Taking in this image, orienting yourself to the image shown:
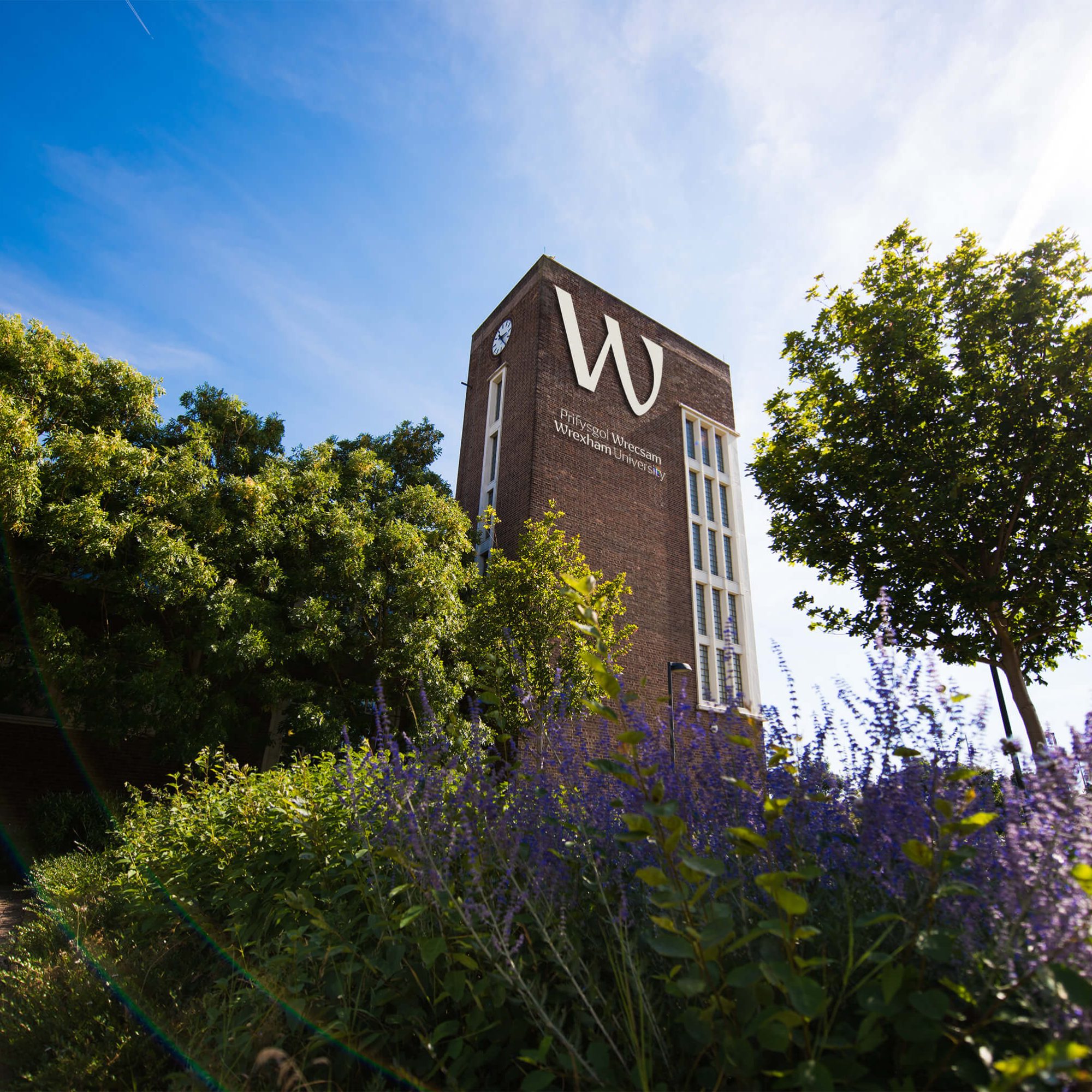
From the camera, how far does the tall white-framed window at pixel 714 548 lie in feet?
72.2

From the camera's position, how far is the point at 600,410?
22531 mm

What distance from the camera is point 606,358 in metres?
23.6

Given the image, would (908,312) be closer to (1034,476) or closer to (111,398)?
(1034,476)

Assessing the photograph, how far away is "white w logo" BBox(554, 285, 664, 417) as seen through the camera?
74.0 ft

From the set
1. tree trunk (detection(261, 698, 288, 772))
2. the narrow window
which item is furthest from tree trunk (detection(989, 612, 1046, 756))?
tree trunk (detection(261, 698, 288, 772))

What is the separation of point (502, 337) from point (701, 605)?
12.0 m

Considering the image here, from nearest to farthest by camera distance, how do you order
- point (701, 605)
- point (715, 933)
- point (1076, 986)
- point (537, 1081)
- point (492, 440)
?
1. point (1076, 986)
2. point (715, 933)
3. point (537, 1081)
4. point (701, 605)
5. point (492, 440)

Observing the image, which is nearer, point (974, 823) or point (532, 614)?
point (974, 823)

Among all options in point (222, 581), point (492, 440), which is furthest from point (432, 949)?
point (492, 440)

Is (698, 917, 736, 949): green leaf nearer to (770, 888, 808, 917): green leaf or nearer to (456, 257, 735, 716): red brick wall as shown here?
(770, 888, 808, 917): green leaf

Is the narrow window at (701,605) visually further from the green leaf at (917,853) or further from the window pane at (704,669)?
the green leaf at (917,853)

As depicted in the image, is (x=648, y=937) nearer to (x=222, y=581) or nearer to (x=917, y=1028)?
(x=917, y=1028)

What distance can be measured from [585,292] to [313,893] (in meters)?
23.4

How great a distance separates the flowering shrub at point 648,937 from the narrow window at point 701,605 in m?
19.3
